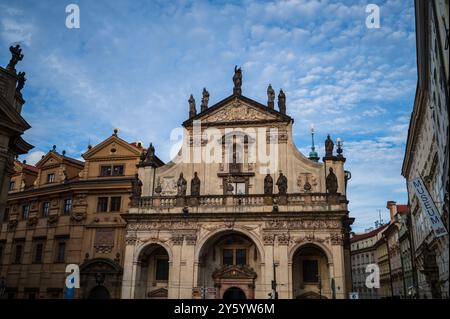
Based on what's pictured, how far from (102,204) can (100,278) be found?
227 inches

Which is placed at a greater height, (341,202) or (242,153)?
(242,153)

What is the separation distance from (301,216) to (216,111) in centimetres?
1069

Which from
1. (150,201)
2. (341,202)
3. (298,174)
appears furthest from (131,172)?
(341,202)

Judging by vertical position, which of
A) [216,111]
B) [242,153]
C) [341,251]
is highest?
[216,111]

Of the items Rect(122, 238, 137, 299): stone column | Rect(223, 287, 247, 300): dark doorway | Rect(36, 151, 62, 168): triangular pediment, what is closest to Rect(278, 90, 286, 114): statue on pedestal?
Rect(223, 287, 247, 300): dark doorway

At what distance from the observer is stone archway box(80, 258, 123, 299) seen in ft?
99.6

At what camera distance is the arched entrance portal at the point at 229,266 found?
93.5 ft

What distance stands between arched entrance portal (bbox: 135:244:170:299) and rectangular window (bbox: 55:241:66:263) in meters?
7.00

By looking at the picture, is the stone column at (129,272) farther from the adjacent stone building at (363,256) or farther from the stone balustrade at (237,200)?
the adjacent stone building at (363,256)

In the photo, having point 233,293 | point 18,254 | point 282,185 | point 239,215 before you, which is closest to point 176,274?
point 233,293

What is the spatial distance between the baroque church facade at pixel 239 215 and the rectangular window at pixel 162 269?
2.8 inches

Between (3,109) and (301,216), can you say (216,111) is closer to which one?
(301,216)

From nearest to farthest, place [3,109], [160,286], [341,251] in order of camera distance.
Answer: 1. [3,109]
2. [341,251]
3. [160,286]

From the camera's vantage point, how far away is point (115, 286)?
3020 centimetres
